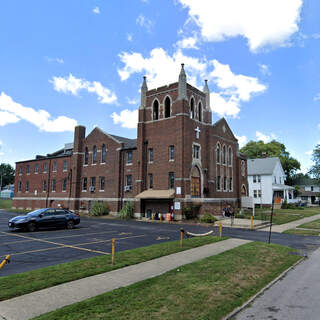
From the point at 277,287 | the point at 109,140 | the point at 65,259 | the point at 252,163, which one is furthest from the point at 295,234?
the point at 252,163

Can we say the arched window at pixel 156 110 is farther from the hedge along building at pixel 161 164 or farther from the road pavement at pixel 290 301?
the road pavement at pixel 290 301

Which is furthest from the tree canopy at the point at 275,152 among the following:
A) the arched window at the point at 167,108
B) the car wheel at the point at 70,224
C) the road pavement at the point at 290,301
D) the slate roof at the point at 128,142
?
the road pavement at the point at 290,301

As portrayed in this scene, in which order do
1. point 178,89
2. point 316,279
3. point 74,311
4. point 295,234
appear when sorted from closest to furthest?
point 74,311, point 316,279, point 295,234, point 178,89

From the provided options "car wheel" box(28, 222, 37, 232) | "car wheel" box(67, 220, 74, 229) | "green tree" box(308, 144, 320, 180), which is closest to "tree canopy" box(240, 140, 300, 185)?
"green tree" box(308, 144, 320, 180)

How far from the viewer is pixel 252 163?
5559cm

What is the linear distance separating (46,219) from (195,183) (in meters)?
16.9

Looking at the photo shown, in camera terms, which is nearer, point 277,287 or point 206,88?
point 277,287

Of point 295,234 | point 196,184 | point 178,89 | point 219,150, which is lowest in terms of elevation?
point 295,234

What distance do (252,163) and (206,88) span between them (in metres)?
27.8

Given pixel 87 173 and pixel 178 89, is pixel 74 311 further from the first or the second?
pixel 87 173

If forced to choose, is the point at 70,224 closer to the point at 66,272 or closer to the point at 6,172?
the point at 66,272

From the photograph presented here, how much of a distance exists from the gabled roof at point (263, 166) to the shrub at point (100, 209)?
32.0 metres

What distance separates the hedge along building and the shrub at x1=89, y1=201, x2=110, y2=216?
76cm

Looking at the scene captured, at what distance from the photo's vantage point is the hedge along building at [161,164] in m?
28.5
